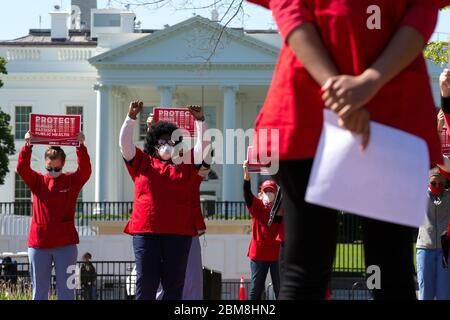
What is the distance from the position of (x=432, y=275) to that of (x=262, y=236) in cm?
322

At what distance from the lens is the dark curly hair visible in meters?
8.70

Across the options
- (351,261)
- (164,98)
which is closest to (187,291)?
(351,261)

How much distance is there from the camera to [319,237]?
357cm

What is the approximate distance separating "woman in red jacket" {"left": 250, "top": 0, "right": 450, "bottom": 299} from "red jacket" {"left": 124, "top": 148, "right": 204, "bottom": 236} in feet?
14.5

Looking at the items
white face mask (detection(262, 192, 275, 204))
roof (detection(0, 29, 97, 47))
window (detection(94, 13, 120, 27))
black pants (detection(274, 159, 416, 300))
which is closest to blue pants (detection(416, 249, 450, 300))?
white face mask (detection(262, 192, 275, 204))

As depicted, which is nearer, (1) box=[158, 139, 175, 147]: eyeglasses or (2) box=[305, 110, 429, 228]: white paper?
(2) box=[305, 110, 429, 228]: white paper

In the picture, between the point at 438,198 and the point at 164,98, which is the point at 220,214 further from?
→ the point at 438,198

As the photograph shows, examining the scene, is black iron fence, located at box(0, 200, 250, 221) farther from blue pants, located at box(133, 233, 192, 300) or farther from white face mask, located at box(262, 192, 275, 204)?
blue pants, located at box(133, 233, 192, 300)

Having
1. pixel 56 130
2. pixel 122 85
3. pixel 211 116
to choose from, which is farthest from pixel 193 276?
pixel 211 116

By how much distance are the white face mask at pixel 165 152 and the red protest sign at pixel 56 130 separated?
1.55 meters

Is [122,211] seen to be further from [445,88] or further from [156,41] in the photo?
[445,88]

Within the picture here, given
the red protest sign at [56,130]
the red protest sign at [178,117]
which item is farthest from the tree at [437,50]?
the red protest sign at [56,130]

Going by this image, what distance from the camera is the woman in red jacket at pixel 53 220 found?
9.34m

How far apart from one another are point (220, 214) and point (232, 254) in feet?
47.6
